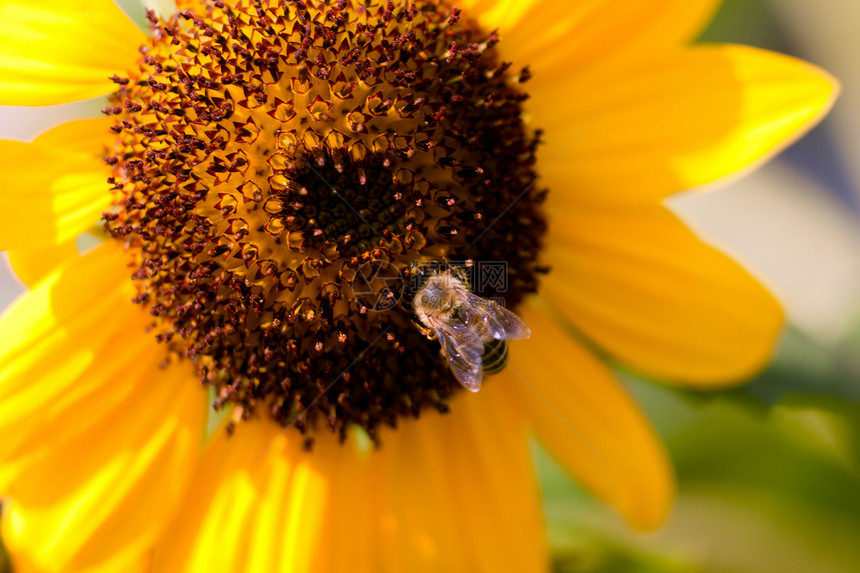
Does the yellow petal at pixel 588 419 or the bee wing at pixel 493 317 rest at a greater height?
the bee wing at pixel 493 317

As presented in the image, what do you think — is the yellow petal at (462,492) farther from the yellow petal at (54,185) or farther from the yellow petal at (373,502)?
the yellow petal at (54,185)

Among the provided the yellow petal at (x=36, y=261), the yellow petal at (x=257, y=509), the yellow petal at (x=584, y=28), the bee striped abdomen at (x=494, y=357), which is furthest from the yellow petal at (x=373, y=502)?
the yellow petal at (x=584, y=28)

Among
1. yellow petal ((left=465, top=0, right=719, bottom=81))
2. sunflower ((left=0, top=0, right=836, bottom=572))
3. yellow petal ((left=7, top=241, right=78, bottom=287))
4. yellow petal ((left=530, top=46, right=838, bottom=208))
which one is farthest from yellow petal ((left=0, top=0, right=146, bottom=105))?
yellow petal ((left=530, top=46, right=838, bottom=208))

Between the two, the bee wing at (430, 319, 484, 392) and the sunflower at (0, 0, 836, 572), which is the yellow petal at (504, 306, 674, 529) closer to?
the sunflower at (0, 0, 836, 572)

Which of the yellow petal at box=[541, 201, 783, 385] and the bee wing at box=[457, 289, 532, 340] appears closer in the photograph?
the bee wing at box=[457, 289, 532, 340]

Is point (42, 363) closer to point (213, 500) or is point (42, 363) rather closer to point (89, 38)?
point (213, 500)
